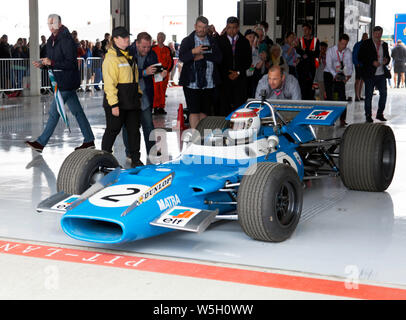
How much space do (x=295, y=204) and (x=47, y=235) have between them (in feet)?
6.67

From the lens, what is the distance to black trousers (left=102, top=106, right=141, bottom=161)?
7.57 meters

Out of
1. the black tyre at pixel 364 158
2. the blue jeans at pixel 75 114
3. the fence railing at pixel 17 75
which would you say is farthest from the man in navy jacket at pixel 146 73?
the fence railing at pixel 17 75

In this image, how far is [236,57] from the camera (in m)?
10.3

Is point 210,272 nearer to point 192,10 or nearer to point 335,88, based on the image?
point 335,88

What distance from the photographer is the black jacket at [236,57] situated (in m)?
10.1

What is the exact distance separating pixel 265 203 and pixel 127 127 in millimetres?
3435

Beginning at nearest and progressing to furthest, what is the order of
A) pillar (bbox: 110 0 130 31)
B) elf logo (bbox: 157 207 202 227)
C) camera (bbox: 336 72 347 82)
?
elf logo (bbox: 157 207 202 227) → camera (bbox: 336 72 347 82) → pillar (bbox: 110 0 130 31)

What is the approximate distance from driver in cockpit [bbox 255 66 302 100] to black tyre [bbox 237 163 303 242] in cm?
271

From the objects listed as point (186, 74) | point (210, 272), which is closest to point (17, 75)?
point (186, 74)

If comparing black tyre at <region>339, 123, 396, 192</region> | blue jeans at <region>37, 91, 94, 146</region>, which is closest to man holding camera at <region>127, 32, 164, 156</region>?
blue jeans at <region>37, 91, 94, 146</region>

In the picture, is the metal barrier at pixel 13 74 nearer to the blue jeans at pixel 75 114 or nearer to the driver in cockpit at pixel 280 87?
the blue jeans at pixel 75 114

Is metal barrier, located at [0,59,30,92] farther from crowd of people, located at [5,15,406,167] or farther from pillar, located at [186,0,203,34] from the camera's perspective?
crowd of people, located at [5,15,406,167]
